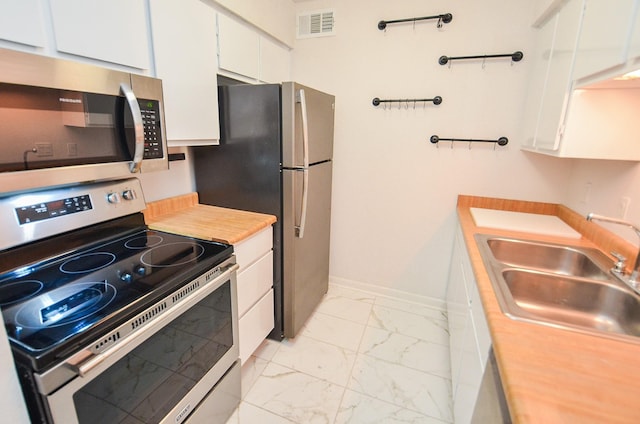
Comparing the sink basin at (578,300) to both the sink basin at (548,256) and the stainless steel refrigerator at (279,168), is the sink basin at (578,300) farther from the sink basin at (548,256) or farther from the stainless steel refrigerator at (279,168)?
the stainless steel refrigerator at (279,168)

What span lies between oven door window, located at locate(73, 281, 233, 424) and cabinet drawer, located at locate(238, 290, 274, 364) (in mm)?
224

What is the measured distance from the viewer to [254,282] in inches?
70.7

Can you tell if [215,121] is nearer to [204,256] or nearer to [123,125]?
[123,125]

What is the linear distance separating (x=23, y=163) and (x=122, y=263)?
0.48 m

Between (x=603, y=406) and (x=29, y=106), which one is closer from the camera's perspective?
(x=603, y=406)

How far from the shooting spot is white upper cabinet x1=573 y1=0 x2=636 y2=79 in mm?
953

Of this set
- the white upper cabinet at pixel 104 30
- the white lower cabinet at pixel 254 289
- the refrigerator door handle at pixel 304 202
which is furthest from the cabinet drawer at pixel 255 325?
the white upper cabinet at pixel 104 30

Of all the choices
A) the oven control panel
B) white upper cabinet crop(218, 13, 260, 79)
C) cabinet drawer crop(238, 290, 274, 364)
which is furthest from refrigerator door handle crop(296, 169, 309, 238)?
the oven control panel

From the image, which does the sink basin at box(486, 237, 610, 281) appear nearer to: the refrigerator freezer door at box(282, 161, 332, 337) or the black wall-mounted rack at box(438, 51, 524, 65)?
the refrigerator freezer door at box(282, 161, 332, 337)

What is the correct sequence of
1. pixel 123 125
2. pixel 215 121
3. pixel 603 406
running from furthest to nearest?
pixel 215 121 < pixel 123 125 < pixel 603 406

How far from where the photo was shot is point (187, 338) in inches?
49.3

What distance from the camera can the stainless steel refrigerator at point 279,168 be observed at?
5.93 ft

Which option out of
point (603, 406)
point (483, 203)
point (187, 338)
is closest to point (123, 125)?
point (187, 338)

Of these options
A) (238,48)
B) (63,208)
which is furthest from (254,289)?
(238,48)
